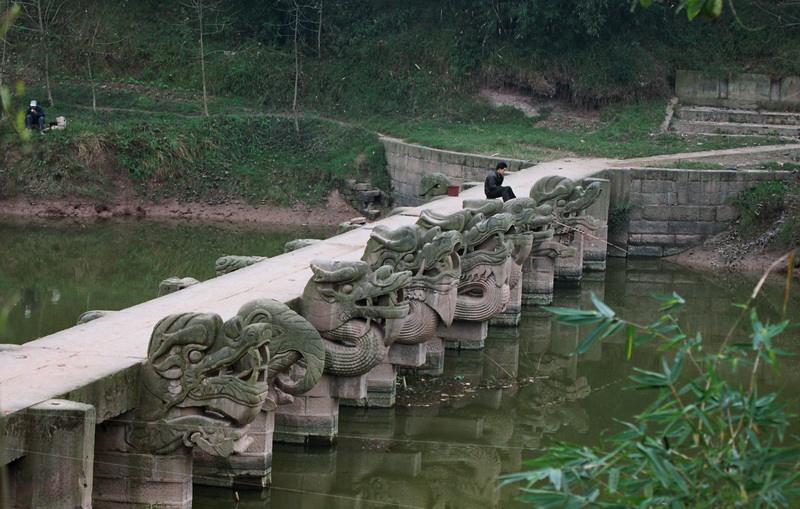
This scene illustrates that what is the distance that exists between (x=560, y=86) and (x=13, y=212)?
15.2m

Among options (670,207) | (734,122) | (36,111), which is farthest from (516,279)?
(36,111)

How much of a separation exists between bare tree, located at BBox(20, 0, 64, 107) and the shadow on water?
787 inches

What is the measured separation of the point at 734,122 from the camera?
116 ft

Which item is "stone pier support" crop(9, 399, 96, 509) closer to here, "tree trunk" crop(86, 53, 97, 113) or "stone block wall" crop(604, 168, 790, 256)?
"stone block wall" crop(604, 168, 790, 256)

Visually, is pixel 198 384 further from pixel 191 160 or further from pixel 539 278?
pixel 191 160

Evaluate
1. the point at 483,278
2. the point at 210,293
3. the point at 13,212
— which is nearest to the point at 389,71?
the point at 13,212

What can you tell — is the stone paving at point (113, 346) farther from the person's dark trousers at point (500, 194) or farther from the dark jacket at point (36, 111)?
the dark jacket at point (36, 111)

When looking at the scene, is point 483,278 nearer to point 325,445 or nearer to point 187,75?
point 325,445

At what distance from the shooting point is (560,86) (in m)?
37.9

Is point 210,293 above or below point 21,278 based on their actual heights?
above

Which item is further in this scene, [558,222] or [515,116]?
[515,116]

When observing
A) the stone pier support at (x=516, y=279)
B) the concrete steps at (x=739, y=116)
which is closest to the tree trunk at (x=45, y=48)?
the concrete steps at (x=739, y=116)

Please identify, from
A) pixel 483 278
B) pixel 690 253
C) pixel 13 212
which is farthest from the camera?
pixel 13 212

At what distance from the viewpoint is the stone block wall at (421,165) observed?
29938 millimetres
